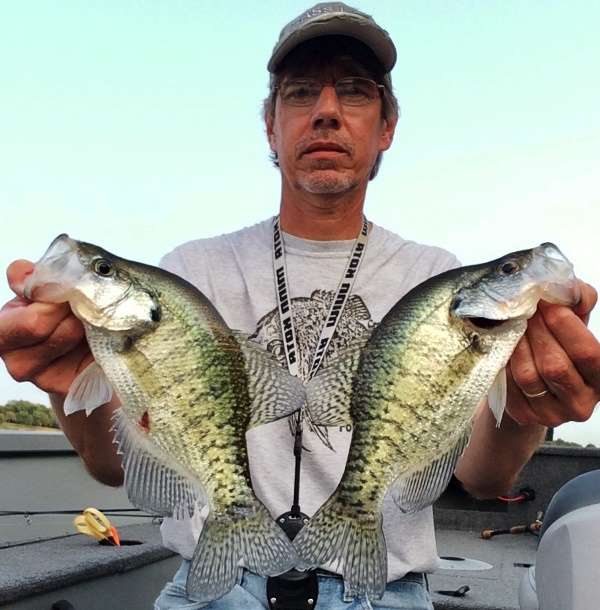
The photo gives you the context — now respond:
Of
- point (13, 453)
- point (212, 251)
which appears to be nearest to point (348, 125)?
point (212, 251)

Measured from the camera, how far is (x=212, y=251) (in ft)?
10.4

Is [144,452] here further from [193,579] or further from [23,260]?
[23,260]

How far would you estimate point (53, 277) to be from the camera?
6.75 ft

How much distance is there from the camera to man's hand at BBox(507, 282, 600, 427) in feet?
7.03

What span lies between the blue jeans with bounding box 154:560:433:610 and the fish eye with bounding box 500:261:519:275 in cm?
116

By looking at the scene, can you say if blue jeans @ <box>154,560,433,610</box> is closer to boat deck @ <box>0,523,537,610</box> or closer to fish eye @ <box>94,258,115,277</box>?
fish eye @ <box>94,258,115,277</box>

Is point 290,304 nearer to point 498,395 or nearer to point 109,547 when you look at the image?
point 498,395

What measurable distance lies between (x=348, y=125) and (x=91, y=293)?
133cm

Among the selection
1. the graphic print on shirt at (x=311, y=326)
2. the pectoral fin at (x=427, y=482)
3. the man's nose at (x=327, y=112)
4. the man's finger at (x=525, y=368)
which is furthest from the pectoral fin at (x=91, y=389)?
the man's nose at (x=327, y=112)

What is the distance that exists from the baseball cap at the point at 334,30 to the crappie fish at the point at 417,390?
122 centimetres

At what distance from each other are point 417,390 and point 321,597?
89 centimetres

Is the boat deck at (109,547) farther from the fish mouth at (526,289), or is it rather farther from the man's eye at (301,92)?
the fish mouth at (526,289)

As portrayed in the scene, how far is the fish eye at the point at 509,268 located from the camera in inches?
85.7

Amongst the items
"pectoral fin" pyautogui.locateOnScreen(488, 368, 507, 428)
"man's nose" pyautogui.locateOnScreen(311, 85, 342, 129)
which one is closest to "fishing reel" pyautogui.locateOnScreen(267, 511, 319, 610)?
"pectoral fin" pyautogui.locateOnScreen(488, 368, 507, 428)
